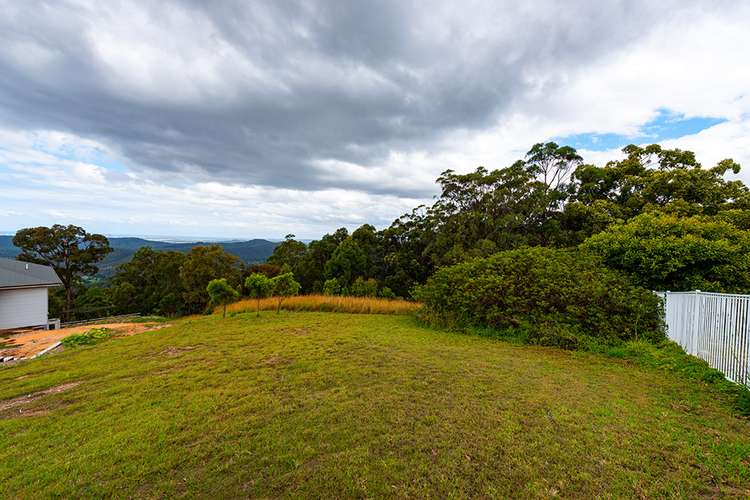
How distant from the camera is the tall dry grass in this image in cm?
1024

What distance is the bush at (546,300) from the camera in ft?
19.2

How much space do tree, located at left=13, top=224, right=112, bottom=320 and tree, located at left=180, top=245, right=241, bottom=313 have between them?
8.20 metres

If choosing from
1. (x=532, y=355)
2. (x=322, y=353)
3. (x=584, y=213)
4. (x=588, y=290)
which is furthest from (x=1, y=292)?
(x=584, y=213)

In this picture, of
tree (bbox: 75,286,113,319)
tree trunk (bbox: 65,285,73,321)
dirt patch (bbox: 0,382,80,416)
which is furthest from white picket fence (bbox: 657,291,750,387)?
tree (bbox: 75,286,113,319)

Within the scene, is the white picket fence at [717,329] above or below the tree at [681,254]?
below

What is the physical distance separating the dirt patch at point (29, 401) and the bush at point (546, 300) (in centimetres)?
657

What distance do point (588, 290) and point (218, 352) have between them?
7.08 meters

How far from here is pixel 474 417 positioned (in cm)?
285

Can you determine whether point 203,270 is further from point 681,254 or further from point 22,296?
point 681,254

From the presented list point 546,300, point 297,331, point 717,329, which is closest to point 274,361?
point 297,331

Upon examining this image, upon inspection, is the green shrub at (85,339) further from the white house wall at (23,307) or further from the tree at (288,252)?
the tree at (288,252)

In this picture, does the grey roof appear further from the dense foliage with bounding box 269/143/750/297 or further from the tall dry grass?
the dense foliage with bounding box 269/143/750/297

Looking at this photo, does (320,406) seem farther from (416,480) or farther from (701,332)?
(701,332)

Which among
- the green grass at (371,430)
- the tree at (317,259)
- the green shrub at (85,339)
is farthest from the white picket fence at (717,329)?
the tree at (317,259)
